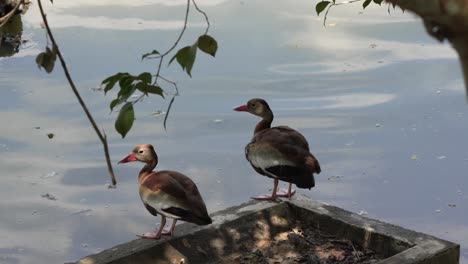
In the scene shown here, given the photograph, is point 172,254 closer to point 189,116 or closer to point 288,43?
point 189,116

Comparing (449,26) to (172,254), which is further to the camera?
(172,254)

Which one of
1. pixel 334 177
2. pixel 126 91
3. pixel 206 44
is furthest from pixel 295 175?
pixel 126 91

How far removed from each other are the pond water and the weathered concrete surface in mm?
605

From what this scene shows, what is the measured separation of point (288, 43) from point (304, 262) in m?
3.55

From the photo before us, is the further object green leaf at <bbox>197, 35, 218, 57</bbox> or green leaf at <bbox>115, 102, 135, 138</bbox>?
green leaf at <bbox>197, 35, 218, 57</bbox>

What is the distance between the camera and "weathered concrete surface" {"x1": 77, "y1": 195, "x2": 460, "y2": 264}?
382cm

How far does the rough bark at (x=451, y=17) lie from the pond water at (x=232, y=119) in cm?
348

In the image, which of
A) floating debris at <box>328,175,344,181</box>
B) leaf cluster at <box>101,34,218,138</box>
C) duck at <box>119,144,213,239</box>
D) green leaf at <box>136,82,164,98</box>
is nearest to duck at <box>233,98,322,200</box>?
duck at <box>119,144,213,239</box>

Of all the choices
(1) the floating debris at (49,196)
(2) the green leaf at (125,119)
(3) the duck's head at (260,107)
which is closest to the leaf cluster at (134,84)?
(2) the green leaf at (125,119)

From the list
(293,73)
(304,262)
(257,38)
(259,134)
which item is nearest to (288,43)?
(257,38)

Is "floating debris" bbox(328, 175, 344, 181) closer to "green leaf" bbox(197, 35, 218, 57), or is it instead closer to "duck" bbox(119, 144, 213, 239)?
"duck" bbox(119, 144, 213, 239)

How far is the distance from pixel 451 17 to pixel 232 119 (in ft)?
15.8

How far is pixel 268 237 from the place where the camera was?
14.0 ft

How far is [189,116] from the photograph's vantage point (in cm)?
600
